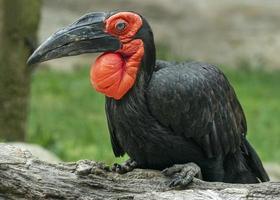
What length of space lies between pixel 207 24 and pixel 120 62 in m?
10.1

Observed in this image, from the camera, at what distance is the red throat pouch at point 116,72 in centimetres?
441

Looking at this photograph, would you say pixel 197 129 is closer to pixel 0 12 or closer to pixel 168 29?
pixel 0 12

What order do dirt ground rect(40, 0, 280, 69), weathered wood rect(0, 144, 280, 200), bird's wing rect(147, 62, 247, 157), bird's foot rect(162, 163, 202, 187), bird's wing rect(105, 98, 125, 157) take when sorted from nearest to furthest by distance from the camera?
weathered wood rect(0, 144, 280, 200), bird's foot rect(162, 163, 202, 187), bird's wing rect(147, 62, 247, 157), bird's wing rect(105, 98, 125, 157), dirt ground rect(40, 0, 280, 69)

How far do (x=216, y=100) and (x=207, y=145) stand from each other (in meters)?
0.25

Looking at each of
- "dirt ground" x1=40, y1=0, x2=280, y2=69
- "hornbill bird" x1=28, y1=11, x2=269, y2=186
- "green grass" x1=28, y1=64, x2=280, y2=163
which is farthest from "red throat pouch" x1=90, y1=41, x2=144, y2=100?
"dirt ground" x1=40, y1=0, x2=280, y2=69

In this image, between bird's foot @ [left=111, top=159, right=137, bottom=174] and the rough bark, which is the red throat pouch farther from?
the rough bark

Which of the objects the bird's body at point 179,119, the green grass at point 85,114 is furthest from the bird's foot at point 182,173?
the green grass at point 85,114

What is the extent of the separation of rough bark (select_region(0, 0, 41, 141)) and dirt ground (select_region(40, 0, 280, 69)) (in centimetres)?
605

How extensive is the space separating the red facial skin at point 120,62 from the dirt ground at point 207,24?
9.45m

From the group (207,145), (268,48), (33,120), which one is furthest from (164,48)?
(207,145)

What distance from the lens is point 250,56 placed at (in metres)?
14.0

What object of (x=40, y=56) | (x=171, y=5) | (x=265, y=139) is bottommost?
(x=265, y=139)

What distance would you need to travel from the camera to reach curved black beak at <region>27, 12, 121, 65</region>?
14.5 feet

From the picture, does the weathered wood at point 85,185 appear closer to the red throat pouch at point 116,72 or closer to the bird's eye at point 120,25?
the red throat pouch at point 116,72
